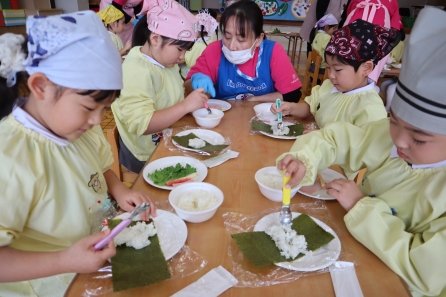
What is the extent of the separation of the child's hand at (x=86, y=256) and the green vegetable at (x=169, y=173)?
36cm

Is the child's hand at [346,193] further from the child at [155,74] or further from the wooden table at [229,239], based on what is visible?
the child at [155,74]

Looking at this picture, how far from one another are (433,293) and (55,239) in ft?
3.06

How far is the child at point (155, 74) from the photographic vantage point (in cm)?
143

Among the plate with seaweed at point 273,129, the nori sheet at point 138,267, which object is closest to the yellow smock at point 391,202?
the plate with seaweed at point 273,129

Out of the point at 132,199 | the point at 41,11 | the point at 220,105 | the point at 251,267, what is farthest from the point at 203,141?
the point at 41,11

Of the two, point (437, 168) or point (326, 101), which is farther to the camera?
point (326, 101)

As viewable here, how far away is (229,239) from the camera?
81 centimetres

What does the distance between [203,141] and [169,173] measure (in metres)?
0.29

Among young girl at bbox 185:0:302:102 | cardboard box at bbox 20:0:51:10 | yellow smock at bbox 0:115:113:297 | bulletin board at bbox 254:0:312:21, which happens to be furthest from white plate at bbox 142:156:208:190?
bulletin board at bbox 254:0:312:21

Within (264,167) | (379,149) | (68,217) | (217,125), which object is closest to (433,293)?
(379,149)

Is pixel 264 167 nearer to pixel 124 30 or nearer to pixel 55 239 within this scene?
pixel 55 239

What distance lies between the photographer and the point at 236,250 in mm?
771

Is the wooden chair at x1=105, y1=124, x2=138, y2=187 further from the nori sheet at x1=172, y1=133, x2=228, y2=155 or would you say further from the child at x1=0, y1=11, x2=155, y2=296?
the child at x1=0, y1=11, x2=155, y2=296

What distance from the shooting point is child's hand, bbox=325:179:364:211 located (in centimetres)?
90
